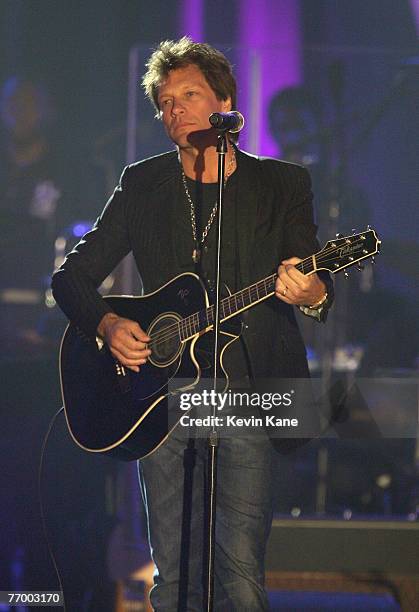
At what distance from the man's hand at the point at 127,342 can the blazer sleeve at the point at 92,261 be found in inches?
4.9

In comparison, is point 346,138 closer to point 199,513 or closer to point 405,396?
point 405,396

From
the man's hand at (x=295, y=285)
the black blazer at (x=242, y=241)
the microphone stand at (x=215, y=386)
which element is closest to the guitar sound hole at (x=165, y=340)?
the black blazer at (x=242, y=241)

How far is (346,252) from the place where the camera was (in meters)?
2.83

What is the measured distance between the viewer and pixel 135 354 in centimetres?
307

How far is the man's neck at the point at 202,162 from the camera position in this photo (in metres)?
3.14

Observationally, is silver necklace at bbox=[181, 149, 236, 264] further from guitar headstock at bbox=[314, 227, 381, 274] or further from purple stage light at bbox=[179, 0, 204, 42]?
purple stage light at bbox=[179, 0, 204, 42]

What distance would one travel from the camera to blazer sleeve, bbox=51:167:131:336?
10.7 ft

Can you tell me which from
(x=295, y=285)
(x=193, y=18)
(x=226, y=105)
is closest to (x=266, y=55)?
(x=193, y=18)

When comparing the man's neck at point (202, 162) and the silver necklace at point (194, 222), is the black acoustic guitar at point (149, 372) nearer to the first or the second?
the silver necklace at point (194, 222)

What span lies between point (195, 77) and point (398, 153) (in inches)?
124

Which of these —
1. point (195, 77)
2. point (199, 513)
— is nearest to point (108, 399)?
point (199, 513)

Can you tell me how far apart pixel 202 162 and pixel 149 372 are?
0.70 meters

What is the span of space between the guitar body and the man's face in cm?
46

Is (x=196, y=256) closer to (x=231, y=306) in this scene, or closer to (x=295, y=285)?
(x=231, y=306)
